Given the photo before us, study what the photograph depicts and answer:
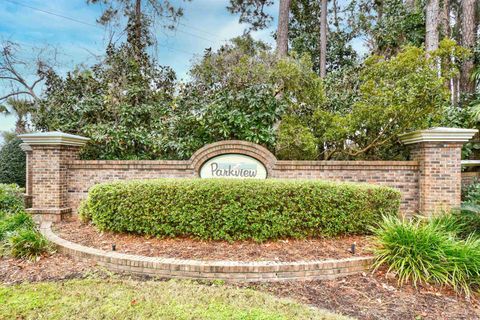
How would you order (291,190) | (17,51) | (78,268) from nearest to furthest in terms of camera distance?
(78,268)
(291,190)
(17,51)

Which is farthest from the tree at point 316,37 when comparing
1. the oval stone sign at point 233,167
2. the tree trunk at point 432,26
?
the oval stone sign at point 233,167

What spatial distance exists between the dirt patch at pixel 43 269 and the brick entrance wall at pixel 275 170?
2.39m

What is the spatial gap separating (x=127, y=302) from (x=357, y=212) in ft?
11.8

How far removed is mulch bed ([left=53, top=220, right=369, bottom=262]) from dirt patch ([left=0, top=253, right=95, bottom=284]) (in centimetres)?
41

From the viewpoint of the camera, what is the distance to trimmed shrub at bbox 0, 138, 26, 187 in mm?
10867

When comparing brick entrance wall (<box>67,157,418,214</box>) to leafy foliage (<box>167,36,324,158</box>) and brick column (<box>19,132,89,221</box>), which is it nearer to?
brick column (<box>19,132,89,221</box>)

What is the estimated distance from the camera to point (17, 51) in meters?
11.9

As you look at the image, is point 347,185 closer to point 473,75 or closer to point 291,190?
point 291,190

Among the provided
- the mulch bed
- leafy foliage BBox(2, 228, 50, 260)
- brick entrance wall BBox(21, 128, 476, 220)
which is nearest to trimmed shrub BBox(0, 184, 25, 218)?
brick entrance wall BBox(21, 128, 476, 220)

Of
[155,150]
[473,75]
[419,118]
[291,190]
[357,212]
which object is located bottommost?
[357,212]

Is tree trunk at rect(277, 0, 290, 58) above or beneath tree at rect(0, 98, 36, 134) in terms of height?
above

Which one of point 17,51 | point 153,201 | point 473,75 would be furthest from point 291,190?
point 17,51

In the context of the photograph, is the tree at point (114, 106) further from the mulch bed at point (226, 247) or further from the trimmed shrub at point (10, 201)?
the mulch bed at point (226, 247)

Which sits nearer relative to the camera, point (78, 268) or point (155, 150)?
point (78, 268)
